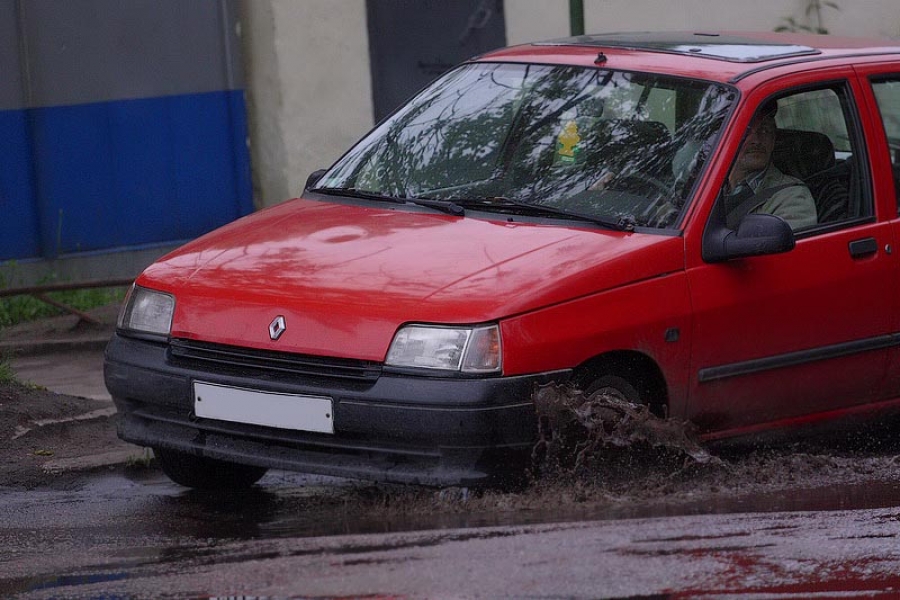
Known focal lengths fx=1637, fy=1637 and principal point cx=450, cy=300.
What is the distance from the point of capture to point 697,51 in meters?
6.48

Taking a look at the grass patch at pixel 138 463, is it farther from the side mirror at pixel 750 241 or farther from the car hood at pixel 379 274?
the side mirror at pixel 750 241

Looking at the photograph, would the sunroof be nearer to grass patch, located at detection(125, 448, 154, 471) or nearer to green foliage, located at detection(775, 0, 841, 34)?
grass patch, located at detection(125, 448, 154, 471)

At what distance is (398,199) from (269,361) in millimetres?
1124

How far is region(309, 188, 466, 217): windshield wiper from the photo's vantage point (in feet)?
19.4

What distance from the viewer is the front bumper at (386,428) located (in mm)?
5051

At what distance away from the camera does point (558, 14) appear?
45.1 ft

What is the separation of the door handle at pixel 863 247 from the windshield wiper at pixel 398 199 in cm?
153

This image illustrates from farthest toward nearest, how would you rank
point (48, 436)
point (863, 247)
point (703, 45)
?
point (48, 436) → point (703, 45) → point (863, 247)

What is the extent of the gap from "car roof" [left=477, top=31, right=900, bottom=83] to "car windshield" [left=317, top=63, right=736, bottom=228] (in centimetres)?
7

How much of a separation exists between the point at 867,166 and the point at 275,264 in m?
2.46

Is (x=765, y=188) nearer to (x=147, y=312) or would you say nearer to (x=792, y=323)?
(x=792, y=323)

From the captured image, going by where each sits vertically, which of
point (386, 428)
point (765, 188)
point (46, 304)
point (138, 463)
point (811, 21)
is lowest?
point (138, 463)

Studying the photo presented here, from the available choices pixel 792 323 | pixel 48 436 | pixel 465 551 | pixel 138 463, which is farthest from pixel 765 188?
pixel 48 436

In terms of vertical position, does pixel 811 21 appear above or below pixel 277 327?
above
